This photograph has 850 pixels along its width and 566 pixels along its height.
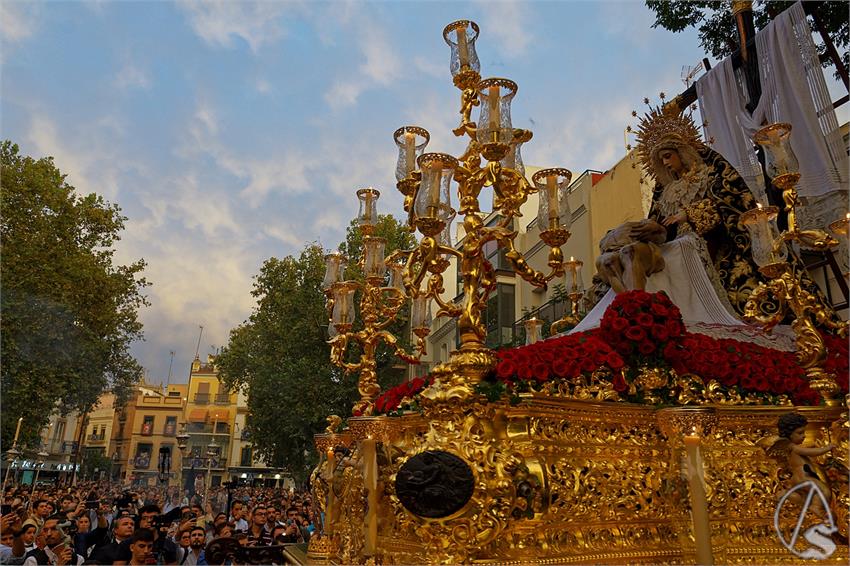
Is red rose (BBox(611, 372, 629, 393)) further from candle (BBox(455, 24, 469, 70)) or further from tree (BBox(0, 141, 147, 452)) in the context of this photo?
tree (BBox(0, 141, 147, 452))

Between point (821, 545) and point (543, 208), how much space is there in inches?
135

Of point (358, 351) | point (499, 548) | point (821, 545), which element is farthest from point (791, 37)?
point (358, 351)

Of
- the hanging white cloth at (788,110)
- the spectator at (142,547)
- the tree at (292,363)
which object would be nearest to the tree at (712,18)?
the hanging white cloth at (788,110)

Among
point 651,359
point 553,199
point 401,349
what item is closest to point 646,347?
point 651,359

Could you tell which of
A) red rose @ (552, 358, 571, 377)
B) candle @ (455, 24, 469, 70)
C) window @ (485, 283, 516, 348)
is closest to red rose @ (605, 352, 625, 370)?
red rose @ (552, 358, 571, 377)

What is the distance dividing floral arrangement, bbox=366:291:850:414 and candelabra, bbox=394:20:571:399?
476 mm

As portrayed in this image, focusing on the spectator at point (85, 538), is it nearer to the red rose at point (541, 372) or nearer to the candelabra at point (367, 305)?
the candelabra at point (367, 305)

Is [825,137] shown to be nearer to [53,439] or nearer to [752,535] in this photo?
[752,535]

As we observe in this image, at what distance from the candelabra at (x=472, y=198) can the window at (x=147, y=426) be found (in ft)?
197

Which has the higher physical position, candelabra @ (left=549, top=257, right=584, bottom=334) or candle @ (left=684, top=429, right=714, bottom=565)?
candelabra @ (left=549, top=257, right=584, bottom=334)

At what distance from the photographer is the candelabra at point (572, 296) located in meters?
7.88

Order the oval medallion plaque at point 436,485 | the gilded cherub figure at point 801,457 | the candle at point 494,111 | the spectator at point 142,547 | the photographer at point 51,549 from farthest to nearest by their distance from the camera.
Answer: the photographer at point 51,549
the spectator at point 142,547
the candle at point 494,111
the gilded cherub figure at point 801,457
the oval medallion plaque at point 436,485

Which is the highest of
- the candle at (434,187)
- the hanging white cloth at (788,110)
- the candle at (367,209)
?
the hanging white cloth at (788,110)

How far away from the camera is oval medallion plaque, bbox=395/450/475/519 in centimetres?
381
